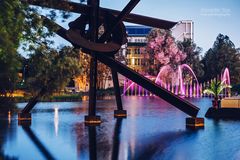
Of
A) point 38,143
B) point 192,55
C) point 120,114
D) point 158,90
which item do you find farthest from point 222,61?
point 38,143

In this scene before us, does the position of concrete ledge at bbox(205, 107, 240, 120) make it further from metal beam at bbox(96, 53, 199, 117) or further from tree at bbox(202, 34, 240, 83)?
tree at bbox(202, 34, 240, 83)

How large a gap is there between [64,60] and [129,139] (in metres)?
7.07

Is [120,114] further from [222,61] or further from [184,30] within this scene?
[184,30]

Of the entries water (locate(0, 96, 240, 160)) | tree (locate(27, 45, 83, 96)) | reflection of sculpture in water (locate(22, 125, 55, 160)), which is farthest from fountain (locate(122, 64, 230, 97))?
tree (locate(27, 45, 83, 96))

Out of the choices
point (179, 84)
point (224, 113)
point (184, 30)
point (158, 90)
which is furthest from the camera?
point (184, 30)

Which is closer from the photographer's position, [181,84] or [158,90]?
[158,90]

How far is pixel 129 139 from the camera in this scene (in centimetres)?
1908

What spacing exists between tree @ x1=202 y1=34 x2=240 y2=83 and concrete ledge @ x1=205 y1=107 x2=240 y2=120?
68.1 metres

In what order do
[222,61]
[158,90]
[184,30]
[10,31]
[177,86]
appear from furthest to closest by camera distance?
1. [184,30]
2. [222,61]
3. [177,86]
4. [158,90]
5. [10,31]

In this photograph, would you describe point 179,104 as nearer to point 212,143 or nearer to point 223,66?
point 212,143

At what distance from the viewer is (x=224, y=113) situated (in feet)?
106

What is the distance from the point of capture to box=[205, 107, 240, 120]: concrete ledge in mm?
31716

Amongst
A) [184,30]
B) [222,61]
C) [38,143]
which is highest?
[184,30]

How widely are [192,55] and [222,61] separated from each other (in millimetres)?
11740
